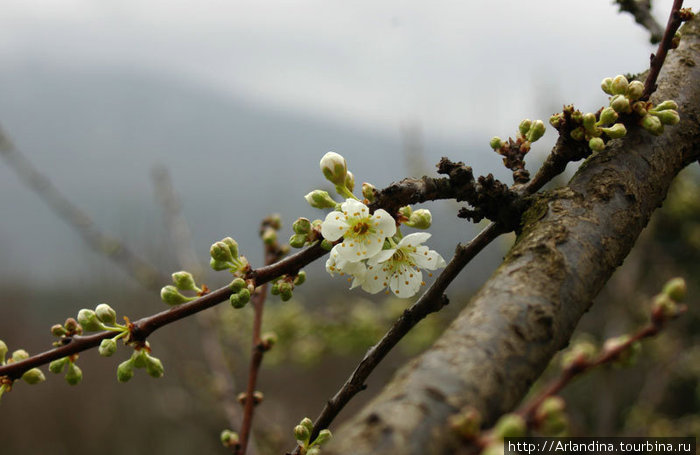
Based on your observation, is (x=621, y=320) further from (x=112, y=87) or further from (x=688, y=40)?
(x=112, y=87)

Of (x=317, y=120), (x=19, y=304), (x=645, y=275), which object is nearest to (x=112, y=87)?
(x=317, y=120)

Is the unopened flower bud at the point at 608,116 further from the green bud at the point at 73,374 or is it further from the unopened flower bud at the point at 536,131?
the green bud at the point at 73,374

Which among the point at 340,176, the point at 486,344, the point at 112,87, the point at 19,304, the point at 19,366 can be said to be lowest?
the point at 486,344

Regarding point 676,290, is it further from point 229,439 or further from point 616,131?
point 229,439

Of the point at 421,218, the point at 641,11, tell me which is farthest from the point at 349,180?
the point at 641,11

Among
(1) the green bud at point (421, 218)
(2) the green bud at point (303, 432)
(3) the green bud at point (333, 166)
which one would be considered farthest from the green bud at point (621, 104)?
(2) the green bud at point (303, 432)
